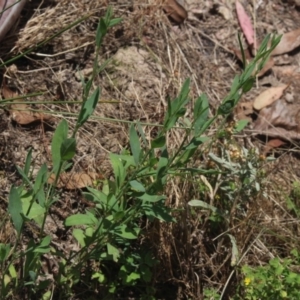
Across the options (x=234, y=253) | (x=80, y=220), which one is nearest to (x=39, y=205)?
(x=80, y=220)

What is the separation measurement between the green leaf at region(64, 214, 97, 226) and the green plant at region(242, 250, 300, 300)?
63 cm

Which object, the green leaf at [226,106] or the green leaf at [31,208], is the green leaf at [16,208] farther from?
the green leaf at [226,106]

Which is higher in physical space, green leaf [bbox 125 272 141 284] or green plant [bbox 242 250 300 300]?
green leaf [bbox 125 272 141 284]

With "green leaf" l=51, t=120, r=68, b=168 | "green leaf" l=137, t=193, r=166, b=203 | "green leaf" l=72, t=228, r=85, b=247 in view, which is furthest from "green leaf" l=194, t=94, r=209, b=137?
"green leaf" l=72, t=228, r=85, b=247

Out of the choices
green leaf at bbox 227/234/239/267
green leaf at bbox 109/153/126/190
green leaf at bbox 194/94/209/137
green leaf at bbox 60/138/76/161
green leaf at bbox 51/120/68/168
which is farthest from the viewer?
green leaf at bbox 227/234/239/267

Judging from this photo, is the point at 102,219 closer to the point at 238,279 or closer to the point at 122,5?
the point at 238,279

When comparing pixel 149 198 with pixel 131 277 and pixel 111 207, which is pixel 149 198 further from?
pixel 131 277

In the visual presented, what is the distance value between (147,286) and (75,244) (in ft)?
1.02

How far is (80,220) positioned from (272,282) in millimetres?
734

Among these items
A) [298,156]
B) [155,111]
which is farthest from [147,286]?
[298,156]

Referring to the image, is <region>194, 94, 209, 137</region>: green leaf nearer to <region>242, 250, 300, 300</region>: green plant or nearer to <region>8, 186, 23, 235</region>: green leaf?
<region>8, 186, 23, 235</region>: green leaf

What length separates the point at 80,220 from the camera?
2.20 m

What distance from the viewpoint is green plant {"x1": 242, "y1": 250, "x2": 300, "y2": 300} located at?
2434 millimetres

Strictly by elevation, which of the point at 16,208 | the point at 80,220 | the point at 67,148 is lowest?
the point at 80,220
